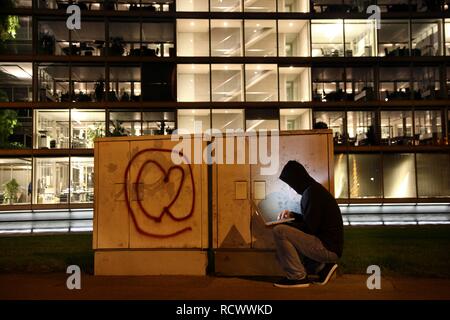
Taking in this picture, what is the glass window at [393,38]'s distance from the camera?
3406 centimetres

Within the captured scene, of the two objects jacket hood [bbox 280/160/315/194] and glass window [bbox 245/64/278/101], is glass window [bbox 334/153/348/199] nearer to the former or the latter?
glass window [bbox 245/64/278/101]

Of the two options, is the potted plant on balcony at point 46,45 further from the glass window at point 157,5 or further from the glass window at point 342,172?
the glass window at point 342,172

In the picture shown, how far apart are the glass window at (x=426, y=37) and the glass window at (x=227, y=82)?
12108mm

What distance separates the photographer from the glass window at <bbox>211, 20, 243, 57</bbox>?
33.4 metres

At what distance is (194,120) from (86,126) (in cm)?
712

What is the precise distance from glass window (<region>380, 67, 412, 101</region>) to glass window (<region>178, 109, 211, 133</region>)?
12.2 m

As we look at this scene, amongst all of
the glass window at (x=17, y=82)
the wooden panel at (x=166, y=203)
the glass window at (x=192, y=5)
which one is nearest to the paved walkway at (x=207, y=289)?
the wooden panel at (x=166, y=203)

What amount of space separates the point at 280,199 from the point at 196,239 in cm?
135

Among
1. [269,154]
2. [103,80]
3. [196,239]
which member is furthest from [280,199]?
[103,80]

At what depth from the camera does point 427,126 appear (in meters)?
34.1

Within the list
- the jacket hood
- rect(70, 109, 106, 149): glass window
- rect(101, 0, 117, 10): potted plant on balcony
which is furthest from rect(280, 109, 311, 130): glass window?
the jacket hood

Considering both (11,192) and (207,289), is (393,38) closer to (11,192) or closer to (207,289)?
(11,192)

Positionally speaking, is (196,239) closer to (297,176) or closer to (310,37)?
(297,176)
